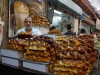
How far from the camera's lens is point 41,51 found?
6.25 ft

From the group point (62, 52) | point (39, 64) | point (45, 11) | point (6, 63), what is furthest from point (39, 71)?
point (45, 11)

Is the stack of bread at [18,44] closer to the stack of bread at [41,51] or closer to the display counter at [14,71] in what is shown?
the stack of bread at [41,51]

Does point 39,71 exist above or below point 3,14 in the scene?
below

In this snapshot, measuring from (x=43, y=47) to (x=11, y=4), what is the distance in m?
1.81

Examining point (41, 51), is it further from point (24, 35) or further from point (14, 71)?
point (24, 35)

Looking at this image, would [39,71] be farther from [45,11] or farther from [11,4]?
[45,11]

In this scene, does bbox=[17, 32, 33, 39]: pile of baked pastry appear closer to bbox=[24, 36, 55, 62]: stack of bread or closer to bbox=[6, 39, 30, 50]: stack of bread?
bbox=[6, 39, 30, 50]: stack of bread

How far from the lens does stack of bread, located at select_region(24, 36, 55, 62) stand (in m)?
1.85

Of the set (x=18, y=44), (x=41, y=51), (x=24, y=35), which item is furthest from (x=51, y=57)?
(x=24, y=35)

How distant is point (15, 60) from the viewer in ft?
6.70

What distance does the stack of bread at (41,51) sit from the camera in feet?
6.07

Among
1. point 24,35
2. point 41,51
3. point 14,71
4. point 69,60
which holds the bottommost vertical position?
point 14,71

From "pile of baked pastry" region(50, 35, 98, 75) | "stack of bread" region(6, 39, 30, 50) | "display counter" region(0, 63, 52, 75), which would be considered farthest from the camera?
"stack of bread" region(6, 39, 30, 50)

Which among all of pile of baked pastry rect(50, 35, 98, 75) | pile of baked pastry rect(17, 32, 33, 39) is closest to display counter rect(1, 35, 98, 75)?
pile of baked pastry rect(50, 35, 98, 75)
